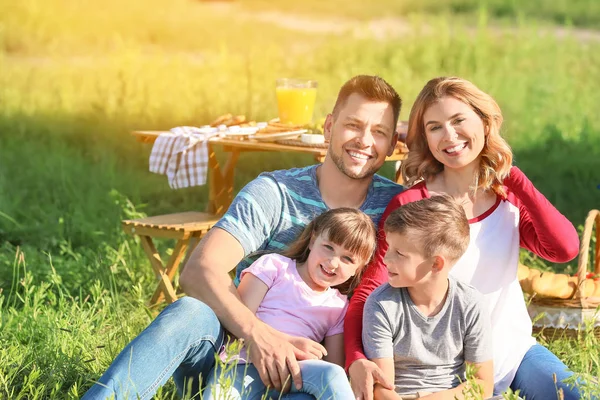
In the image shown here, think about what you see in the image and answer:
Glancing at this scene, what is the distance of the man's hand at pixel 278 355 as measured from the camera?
2551 millimetres

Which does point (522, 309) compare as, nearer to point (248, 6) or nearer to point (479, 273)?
point (479, 273)

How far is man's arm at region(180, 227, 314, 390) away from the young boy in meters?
0.23

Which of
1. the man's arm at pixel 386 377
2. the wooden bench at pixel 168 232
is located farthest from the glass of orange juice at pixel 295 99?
the man's arm at pixel 386 377

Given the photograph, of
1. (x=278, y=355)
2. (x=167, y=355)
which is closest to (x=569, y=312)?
(x=278, y=355)

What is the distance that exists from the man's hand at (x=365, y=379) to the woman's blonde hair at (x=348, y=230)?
13.8 inches

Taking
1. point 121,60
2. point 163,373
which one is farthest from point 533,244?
point 121,60

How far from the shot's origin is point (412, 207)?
2580 mm

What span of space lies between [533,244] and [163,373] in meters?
1.20

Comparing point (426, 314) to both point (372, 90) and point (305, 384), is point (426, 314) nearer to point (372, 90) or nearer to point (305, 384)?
point (305, 384)

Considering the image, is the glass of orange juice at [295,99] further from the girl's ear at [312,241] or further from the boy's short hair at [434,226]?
the boy's short hair at [434,226]

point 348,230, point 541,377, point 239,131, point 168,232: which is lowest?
point 168,232

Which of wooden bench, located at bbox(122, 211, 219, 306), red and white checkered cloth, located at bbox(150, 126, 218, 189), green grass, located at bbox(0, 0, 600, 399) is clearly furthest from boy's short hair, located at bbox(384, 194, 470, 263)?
green grass, located at bbox(0, 0, 600, 399)

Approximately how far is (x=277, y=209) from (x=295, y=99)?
191cm

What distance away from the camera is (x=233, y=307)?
267cm
